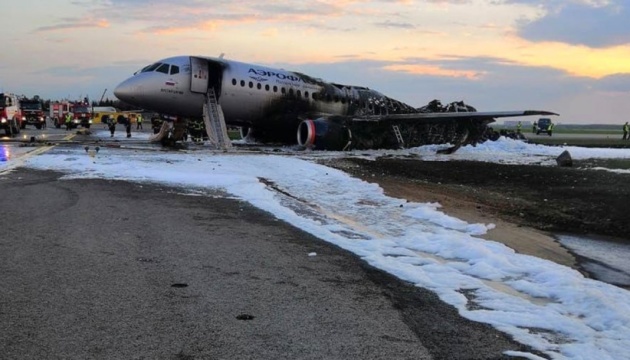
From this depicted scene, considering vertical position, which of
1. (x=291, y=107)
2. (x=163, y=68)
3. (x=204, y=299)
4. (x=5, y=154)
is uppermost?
(x=163, y=68)

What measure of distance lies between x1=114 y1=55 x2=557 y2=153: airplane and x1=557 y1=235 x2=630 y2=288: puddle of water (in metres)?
16.3

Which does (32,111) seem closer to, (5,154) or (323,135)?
(5,154)

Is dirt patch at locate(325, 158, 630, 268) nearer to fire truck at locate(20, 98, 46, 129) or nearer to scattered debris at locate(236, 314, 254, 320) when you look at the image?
scattered debris at locate(236, 314, 254, 320)

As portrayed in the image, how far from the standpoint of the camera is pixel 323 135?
23938 millimetres

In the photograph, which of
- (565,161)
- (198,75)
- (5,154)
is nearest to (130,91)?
(198,75)

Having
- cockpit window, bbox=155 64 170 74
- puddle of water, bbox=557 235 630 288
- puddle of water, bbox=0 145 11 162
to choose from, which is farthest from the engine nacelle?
puddle of water, bbox=557 235 630 288

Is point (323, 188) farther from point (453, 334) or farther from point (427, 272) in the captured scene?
point (453, 334)

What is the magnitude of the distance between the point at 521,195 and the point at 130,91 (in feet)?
49.8

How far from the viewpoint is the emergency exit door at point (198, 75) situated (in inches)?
896

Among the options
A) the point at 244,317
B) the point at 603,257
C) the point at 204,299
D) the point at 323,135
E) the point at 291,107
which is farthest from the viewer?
the point at 291,107

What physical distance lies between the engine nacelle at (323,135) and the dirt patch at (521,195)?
147 inches

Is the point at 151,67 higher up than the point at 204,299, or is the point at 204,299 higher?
the point at 151,67

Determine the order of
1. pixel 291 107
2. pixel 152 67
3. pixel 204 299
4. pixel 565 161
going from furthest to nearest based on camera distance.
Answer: pixel 291 107, pixel 152 67, pixel 565 161, pixel 204 299

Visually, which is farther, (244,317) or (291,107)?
(291,107)
